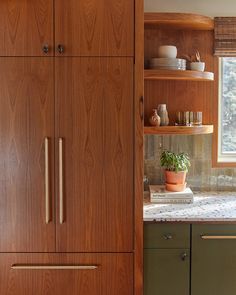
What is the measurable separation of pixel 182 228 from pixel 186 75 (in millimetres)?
999

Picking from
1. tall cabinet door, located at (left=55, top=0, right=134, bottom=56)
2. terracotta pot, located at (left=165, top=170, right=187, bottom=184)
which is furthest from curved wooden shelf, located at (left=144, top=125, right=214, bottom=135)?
tall cabinet door, located at (left=55, top=0, right=134, bottom=56)

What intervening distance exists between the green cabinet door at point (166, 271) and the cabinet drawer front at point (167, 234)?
54 mm

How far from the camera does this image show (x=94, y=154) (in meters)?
2.10

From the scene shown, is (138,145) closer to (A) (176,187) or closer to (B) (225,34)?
(A) (176,187)

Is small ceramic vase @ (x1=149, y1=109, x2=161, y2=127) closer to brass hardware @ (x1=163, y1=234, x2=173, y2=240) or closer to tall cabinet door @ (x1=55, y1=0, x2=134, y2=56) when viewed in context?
tall cabinet door @ (x1=55, y1=0, x2=134, y2=56)

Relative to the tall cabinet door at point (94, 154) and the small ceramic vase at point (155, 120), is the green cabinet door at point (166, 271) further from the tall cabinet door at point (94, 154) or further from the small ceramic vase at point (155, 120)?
the small ceramic vase at point (155, 120)

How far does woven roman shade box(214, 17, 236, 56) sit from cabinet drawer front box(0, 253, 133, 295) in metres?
1.63

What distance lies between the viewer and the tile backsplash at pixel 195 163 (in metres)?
2.83

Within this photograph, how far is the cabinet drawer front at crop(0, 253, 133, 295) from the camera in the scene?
2.13 meters

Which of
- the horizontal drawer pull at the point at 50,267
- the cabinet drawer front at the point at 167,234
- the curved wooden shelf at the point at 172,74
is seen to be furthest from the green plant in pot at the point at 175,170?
the horizontal drawer pull at the point at 50,267

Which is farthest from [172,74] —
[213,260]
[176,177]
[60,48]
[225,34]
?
[213,260]

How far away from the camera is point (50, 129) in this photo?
2.07m

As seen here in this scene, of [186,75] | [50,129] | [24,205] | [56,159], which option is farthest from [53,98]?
[186,75]

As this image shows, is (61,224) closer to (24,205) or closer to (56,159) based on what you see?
(24,205)
